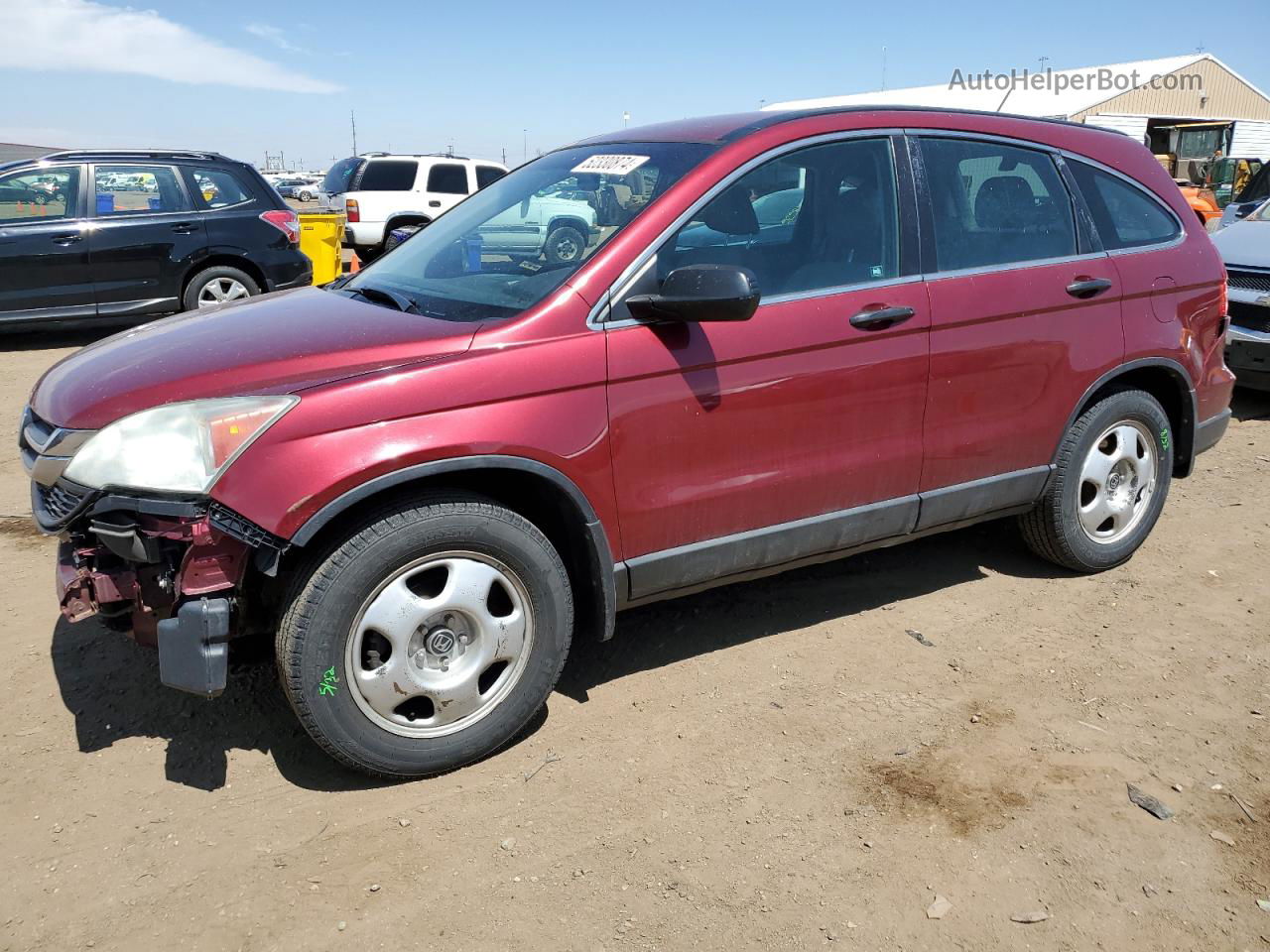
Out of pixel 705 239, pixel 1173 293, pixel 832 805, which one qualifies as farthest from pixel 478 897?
pixel 1173 293

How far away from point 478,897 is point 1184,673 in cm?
266

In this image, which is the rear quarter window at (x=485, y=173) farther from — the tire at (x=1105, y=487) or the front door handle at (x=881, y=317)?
the front door handle at (x=881, y=317)

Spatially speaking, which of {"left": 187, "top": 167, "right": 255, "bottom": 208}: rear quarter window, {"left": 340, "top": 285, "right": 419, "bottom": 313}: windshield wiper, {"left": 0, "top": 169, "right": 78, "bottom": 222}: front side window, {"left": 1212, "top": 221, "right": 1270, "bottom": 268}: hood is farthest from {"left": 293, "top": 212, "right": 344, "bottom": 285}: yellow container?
{"left": 1212, "top": 221, "right": 1270, "bottom": 268}: hood

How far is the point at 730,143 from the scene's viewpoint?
3.31m

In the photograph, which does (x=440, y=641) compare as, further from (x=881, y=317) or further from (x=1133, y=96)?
(x=1133, y=96)

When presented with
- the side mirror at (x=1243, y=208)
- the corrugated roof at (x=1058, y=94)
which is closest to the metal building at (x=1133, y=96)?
the corrugated roof at (x=1058, y=94)

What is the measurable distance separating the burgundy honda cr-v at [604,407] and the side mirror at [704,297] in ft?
0.04

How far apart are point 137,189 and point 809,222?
8464 mm

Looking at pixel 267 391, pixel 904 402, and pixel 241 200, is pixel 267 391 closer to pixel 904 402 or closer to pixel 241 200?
pixel 904 402

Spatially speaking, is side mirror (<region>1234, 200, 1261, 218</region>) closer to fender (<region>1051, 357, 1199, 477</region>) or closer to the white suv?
fender (<region>1051, 357, 1199, 477</region>)

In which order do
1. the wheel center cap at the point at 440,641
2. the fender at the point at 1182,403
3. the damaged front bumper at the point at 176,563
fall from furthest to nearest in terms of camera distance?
1. the fender at the point at 1182,403
2. the wheel center cap at the point at 440,641
3. the damaged front bumper at the point at 176,563

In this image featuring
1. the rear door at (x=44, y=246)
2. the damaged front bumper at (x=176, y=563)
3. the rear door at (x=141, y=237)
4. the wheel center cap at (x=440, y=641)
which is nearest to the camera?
the damaged front bumper at (x=176, y=563)

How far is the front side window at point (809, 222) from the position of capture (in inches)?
130

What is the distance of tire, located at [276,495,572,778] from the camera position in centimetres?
270
